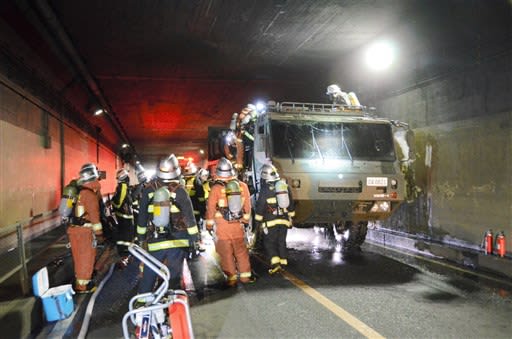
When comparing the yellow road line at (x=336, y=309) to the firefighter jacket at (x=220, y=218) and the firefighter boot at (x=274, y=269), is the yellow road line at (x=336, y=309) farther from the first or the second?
the firefighter jacket at (x=220, y=218)

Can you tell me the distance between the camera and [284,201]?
6988 mm

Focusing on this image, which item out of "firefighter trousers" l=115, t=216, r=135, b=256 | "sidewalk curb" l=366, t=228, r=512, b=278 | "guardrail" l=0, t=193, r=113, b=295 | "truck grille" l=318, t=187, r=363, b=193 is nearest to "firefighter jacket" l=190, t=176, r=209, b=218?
"firefighter trousers" l=115, t=216, r=135, b=256

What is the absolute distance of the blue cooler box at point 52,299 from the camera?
5082 millimetres

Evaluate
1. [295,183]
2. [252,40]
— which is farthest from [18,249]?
[252,40]

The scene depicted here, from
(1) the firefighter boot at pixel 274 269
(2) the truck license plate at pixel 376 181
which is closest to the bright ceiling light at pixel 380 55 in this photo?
(2) the truck license plate at pixel 376 181

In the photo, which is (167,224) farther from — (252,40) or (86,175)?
(252,40)

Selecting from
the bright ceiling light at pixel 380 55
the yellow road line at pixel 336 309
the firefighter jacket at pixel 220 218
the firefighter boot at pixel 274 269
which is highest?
the bright ceiling light at pixel 380 55

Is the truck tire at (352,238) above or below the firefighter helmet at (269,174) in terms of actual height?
below

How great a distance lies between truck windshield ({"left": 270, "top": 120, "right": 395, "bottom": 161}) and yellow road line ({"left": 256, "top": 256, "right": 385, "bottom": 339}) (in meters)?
2.41

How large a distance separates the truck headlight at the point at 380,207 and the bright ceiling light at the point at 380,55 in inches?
172

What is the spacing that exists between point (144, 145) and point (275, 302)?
Result: 106 feet

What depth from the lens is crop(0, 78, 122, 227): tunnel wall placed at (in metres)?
7.97

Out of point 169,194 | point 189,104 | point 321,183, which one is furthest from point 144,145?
point 169,194

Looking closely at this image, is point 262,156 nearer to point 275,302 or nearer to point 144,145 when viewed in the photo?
point 275,302
